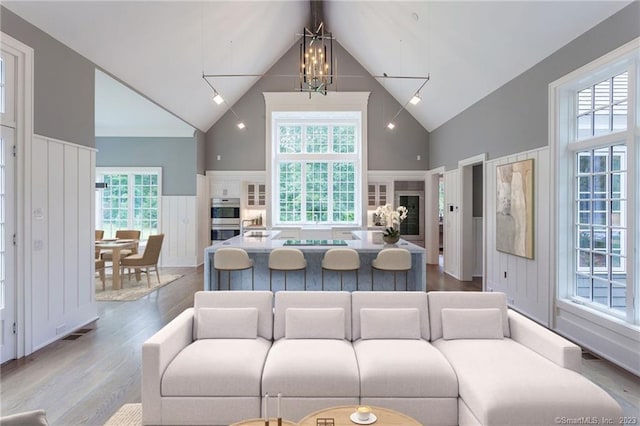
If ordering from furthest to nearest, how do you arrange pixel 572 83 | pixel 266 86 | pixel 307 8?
1. pixel 266 86
2. pixel 307 8
3. pixel 572 83

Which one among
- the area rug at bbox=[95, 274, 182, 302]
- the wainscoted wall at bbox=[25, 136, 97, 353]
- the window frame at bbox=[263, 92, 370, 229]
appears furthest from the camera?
the window frame at bbox=[263, 92, 370, 229]

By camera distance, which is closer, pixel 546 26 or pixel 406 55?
pixel 546 26

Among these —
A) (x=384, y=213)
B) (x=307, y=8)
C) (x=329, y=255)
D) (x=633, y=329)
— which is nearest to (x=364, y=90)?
(x=307, y=8)

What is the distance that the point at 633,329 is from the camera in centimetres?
321

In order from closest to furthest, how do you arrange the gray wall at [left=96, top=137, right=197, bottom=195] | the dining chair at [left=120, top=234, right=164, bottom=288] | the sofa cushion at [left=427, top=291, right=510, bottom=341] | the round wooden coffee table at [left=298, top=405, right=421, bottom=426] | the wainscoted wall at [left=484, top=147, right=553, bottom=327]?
the round wooden coffee table at [left=298, top=405, right=421, bottom=426], the sofa cushion at [left=427, top=291, right=510, bottom=341], the wainscoted wall at [left=484, top=147, right=553, bottom=327], the dining chair at [left=120, top=234, right=164, bottom=288], the gray wall at [left=96, top=137, right=197, bottom=195]

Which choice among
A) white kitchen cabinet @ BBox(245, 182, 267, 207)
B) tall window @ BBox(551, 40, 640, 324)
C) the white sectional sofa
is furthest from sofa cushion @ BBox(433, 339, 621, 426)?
white kitchen cabinet @ BBox(245, 182, 267, 207)

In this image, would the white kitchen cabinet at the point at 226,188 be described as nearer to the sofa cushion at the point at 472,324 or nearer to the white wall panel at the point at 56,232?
the white wall panel at the point at 56,232

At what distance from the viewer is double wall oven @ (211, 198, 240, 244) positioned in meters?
9.06

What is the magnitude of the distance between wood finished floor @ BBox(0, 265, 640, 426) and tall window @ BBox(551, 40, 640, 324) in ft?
2.41

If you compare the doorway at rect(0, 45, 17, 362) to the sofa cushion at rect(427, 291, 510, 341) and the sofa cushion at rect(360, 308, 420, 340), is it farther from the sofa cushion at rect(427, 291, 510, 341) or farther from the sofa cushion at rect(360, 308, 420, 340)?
the sofa cushion at rect(427, 291, 510, 341)

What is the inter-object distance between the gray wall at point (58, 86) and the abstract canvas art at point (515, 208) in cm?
541

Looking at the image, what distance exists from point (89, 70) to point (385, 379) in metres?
4.68

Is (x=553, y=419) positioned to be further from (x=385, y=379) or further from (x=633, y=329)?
(x=633, y=329)

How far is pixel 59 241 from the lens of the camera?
4023 mm
